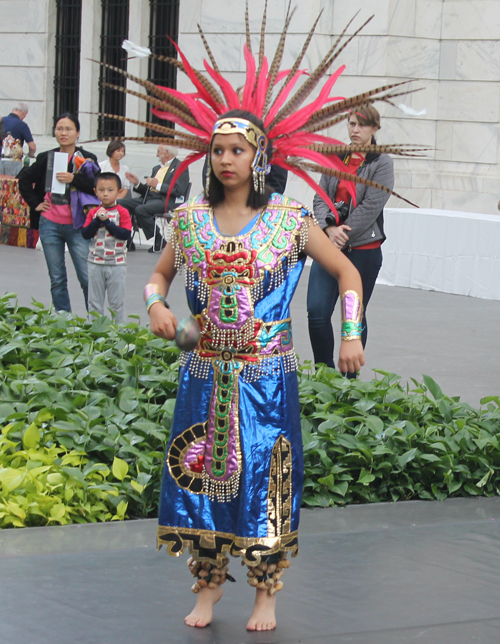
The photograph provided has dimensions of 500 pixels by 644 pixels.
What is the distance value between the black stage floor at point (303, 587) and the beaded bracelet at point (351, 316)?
1040mm

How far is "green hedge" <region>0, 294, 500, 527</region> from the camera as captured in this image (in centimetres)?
505

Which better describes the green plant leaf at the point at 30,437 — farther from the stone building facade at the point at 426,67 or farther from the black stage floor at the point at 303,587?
the stone building facade at the point at 426,67

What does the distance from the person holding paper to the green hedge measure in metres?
2.67

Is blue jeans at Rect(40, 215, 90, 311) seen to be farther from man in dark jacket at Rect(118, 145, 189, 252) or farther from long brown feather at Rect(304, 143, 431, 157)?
man in dark jacket at Rect(118, 145, 189, 252)

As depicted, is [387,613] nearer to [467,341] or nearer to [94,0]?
[467,341]

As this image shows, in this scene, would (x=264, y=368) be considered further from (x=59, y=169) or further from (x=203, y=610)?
(x=59, y=169)

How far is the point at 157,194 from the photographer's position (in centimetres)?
1658

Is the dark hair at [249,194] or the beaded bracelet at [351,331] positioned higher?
the dark hair at [249,194]

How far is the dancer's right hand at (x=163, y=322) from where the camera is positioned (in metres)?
3.67

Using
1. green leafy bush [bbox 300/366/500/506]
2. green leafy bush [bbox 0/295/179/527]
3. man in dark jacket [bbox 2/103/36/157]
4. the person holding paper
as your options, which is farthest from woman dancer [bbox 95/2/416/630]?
man in dark jacket [bbox 2/103/36/157]

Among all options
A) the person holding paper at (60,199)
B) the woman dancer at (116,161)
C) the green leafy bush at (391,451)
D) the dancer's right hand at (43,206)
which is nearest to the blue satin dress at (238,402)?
the green leafy bush at (391,451)

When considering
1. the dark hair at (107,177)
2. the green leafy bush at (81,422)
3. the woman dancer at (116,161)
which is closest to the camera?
the green leafy bush at (81,422)

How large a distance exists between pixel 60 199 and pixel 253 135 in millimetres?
5781

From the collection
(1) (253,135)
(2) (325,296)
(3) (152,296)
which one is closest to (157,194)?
(2) (325,296)
